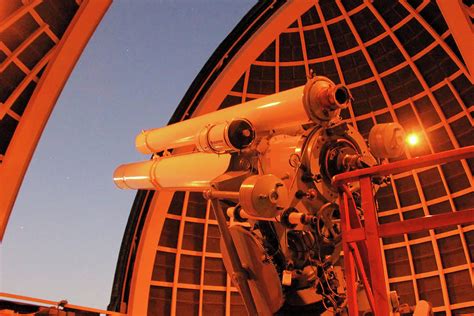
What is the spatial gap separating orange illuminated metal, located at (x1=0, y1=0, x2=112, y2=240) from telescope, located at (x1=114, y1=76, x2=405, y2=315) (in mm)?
8324

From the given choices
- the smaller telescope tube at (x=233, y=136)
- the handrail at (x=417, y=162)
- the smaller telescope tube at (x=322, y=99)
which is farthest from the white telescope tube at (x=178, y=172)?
the handrail at (x=417, y=162)

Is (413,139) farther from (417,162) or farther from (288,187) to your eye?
(417,162)

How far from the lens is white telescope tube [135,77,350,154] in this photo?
754cm

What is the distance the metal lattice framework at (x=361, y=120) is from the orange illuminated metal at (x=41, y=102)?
412 cm

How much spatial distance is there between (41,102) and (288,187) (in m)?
10.7

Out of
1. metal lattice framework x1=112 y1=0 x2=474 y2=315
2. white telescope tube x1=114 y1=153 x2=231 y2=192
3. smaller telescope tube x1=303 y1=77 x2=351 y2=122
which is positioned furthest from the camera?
metal lattice framework x1=112 y1=0 x2=474 y2=315

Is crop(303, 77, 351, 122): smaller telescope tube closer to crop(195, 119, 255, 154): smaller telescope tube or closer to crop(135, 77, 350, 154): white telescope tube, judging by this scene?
crop(135, 77, 350, 154): white telescope tube

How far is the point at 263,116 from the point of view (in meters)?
8.23

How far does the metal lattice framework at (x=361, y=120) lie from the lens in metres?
16.5

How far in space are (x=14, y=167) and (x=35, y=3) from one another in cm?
495

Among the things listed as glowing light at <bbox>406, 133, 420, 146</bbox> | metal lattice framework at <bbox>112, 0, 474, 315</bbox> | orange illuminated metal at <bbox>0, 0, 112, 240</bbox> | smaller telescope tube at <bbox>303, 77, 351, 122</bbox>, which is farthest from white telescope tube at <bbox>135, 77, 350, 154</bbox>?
glowing light at <bbox>406, 133, 420, 146</bbox>

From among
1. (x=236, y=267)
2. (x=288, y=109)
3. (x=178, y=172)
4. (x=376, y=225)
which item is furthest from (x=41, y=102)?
(x=376, y=225)

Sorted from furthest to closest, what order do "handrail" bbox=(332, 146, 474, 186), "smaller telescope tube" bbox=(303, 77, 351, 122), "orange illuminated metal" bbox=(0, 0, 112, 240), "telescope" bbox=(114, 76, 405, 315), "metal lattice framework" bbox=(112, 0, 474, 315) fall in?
"metal lattice framework" bbox=(112, 0, 474, 315) → "orange illuminated metal" bbox=(0, 0, 112, 240) → "smaller telescope tube" bbox=(303, 77, 351, 122) → "telescope" bbox=(114, 76, 405, 315) → "handrail" bbox=(332, 146, 474, 186)

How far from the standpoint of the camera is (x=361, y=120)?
1812cm
